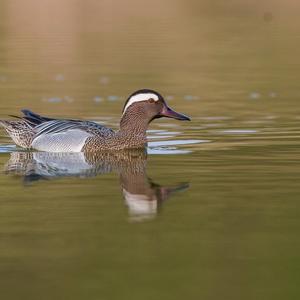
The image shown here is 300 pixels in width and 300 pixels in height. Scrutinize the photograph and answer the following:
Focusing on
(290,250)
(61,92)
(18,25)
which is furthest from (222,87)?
(18,25)

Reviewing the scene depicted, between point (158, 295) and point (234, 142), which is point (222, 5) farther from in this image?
point (158, 295)

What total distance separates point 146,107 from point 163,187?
4.13m

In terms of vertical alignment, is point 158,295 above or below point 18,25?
below

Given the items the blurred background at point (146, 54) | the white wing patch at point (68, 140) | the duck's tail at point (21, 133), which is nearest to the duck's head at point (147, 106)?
the white wing patch at point (68, 140)

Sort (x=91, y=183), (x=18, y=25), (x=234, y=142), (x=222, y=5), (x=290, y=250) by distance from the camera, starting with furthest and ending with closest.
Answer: (x=222, y=5) < (x=18, y=25) < (x=234, y=142) < (x=91, y=183) < (x=290, y=250)

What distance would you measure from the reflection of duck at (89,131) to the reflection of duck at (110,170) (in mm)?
131

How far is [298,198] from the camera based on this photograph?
11.8 m

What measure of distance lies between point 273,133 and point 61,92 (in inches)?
277

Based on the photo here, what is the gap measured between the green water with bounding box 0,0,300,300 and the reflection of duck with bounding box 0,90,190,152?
25 centimetres

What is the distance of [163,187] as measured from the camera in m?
12.6

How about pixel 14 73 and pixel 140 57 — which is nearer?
pixel 14 73

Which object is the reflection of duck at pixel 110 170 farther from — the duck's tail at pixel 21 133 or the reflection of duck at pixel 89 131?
the duck's tail at pixel 21 133

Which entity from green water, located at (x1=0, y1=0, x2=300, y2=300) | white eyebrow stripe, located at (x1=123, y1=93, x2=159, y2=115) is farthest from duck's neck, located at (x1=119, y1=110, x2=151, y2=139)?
green water, located at (x1=0, y1=0, x2=300, y2=300)

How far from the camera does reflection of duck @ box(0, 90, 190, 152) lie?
52.0 ft
